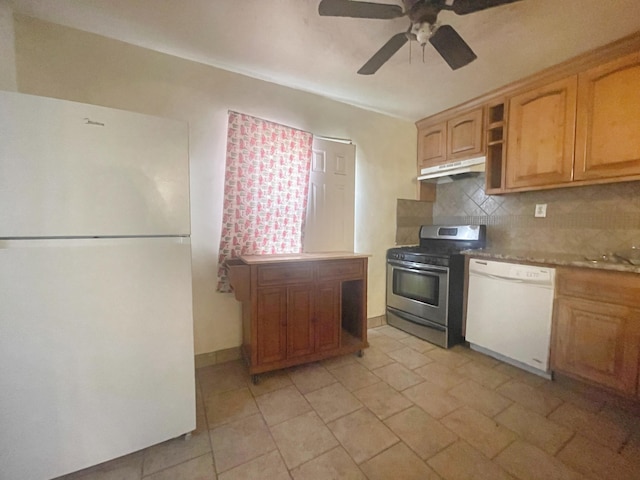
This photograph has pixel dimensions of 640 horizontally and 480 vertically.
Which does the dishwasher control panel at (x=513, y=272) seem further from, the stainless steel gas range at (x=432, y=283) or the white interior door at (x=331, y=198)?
the white interior door at (x=331, y=198)

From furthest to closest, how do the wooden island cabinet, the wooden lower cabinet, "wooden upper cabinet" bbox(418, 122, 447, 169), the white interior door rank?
"wooden upper cabinet" bbox(418, 122, 447, 169)
the white interior door
the wooden island cabinet
the wooden lower cabinet

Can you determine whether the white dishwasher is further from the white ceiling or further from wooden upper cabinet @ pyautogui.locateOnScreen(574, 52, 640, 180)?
the white ceiling

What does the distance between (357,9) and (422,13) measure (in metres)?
0.33

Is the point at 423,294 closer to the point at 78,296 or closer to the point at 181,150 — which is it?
the point at 181,150

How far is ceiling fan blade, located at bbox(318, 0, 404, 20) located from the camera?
3.95 ft

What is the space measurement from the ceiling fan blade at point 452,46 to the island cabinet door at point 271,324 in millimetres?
1845

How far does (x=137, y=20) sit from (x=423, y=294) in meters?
3.11

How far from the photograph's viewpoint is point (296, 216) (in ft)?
7.98

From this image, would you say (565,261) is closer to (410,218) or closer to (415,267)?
(415,267)

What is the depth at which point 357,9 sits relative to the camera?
1241mm

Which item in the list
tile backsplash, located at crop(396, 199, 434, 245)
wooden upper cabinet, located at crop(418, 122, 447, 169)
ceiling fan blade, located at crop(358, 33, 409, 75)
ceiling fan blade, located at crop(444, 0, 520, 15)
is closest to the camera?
ceiling fan blade, located at crop(444, 0, 520, 15)

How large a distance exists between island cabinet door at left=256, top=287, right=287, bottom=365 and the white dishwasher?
5.74 ft

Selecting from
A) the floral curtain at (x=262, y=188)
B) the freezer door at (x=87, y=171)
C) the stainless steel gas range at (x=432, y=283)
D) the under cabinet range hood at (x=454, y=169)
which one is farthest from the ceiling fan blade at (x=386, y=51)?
the stainless steel gas range at (x=432, y=283)

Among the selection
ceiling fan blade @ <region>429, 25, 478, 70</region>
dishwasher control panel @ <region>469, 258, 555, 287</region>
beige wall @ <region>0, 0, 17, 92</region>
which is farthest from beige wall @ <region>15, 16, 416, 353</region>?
ceiling fan blade @ <region>429, 25, 478, 70</region>
